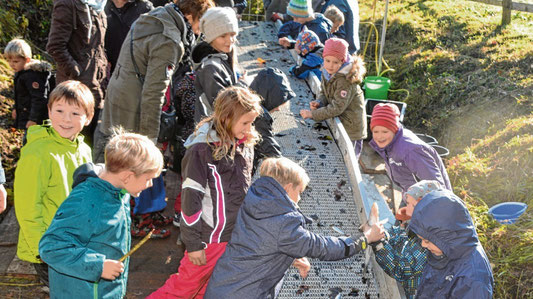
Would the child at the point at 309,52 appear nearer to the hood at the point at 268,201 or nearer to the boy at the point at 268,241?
the boy at the point at 268,241

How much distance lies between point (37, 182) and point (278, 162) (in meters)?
1.55

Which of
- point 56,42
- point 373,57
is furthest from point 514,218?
point 373,57

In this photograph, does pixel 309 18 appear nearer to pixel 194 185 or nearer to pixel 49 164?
pixel 194 185

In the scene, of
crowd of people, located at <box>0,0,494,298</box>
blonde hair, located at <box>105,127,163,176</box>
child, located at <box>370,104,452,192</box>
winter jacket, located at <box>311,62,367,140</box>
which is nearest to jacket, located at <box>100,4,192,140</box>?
crowd of people, located at <box>0,0,494,298</box>

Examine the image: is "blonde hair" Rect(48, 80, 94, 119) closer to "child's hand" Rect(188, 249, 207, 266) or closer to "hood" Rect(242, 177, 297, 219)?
"child's hand" Rect(188, 249, 207, 266)

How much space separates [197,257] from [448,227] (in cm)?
162

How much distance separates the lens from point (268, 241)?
3053 mm

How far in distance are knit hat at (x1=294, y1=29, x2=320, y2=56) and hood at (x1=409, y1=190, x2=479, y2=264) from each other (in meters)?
3.84

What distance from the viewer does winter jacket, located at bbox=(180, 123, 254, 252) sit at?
338 centimetres

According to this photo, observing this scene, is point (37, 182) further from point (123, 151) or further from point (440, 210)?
point (440, 210)

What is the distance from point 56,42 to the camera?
494 centimetres

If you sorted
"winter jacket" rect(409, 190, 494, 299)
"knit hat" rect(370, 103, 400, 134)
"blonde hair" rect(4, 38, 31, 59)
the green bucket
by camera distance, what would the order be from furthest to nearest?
the green bucket < "blonde hair" rect(4, 38, 31, 59) < "knit hat" rect(370, 103, 400, 134) < "winter jacket" rect(409, 190, 494, 299)

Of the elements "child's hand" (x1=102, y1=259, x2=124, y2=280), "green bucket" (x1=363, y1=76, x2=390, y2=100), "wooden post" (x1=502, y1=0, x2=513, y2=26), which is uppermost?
"child's hand" (x1=102, y1=259, x2=124, y2=280)

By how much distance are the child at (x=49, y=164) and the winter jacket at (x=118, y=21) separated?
8.40 feet
